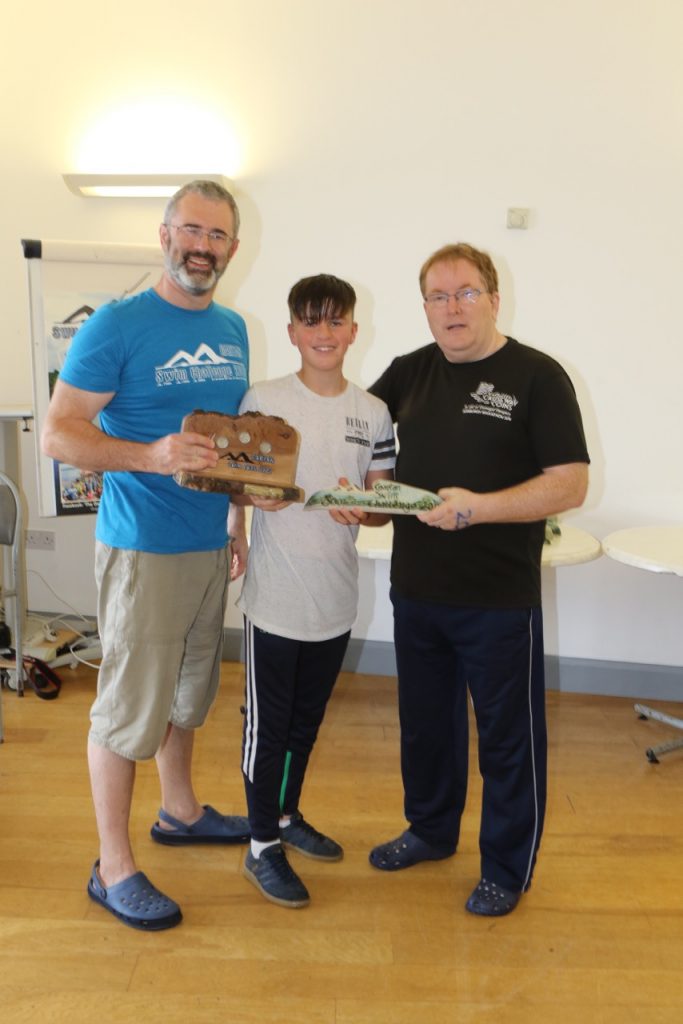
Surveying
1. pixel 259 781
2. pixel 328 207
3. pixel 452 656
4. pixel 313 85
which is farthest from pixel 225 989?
pixel 313 85

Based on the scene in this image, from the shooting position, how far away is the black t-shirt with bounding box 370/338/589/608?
77.4 inches

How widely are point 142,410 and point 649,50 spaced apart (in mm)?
2731

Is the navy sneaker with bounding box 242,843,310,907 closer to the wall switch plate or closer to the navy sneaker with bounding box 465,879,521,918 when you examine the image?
the navy sneaker with bounding box 465,879,521,918

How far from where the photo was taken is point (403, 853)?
7.84 ft

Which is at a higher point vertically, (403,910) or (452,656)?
(452,656)

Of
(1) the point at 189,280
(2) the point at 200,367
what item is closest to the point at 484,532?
(2) the point at 200,367

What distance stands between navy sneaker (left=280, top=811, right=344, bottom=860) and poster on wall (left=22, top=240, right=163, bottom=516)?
1.38 metres

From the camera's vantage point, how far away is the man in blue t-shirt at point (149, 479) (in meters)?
1.90

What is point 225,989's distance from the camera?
1.90 m

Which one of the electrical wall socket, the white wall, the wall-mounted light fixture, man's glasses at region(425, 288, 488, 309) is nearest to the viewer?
man's glasses at region(425, 288, 488, 309)

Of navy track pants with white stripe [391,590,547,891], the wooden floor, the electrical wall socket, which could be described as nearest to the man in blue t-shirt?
the wooden floor

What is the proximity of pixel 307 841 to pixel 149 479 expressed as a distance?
112cm

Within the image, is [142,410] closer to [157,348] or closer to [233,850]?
[157,348]

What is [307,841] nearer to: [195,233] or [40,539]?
[195,233]
